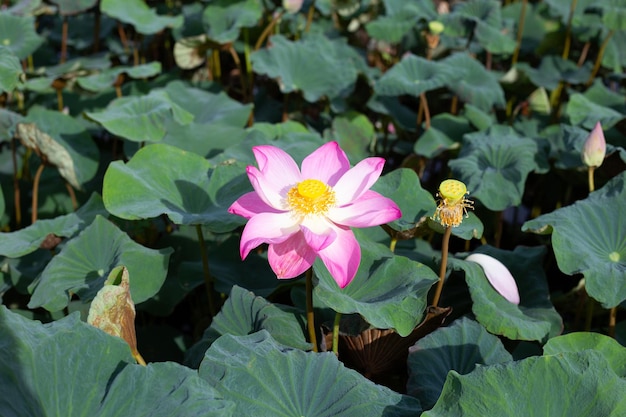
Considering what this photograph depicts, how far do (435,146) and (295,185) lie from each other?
0.97 metres

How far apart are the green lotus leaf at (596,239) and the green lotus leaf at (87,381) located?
77 centimetres

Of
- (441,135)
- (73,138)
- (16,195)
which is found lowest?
(16,195)

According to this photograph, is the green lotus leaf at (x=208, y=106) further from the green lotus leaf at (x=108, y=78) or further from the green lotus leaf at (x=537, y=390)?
the green lotus leaf at (x=537, y=390)

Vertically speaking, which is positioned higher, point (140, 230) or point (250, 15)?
point (250, 15)

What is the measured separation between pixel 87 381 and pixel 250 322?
14.9 inches

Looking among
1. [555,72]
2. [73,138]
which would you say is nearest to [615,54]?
[555,72]

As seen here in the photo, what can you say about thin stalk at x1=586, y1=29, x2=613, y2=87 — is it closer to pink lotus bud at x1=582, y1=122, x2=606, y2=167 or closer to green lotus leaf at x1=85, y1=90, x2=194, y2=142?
pink lotus bud at x1=582, y1=122, x2=606, y2=167

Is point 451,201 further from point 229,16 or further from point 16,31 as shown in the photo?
point 16,31

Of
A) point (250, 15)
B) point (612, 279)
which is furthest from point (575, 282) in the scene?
point (250, 15)

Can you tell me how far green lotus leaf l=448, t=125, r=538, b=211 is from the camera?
165cm

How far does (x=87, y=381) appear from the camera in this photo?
→ 0.93 metres

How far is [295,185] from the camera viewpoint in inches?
45.6

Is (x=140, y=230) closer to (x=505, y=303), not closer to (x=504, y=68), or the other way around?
(x=505, y=303)

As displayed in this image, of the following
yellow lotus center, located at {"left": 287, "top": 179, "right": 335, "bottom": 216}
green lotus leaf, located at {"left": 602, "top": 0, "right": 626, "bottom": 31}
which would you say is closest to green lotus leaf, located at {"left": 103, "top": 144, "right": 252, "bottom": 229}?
yellow lotus center, located at {"left": 287, "top": 179, "right": 335, "bottom": 216}
